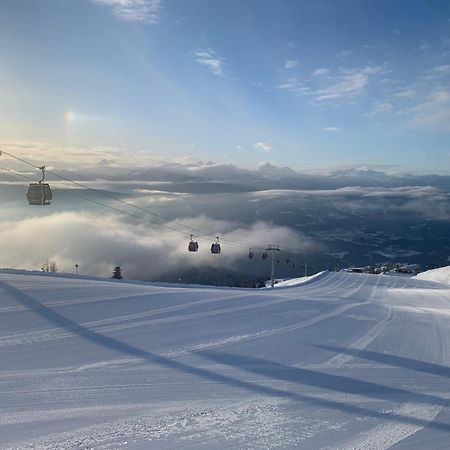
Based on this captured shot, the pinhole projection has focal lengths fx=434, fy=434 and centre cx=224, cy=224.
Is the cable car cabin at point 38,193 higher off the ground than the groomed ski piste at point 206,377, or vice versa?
the cable car cabin at point 38,193

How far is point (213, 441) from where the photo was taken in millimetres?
3932

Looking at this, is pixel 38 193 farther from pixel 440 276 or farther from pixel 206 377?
pixel 440 276

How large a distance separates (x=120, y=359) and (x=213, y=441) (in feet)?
8.25

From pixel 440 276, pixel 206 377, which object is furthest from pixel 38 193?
pixel 440 276

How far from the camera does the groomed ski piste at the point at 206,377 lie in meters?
4.10

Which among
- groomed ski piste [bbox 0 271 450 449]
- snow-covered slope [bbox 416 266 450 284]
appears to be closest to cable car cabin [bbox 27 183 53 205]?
groomed ski piste [bbox 0 271 450 449]

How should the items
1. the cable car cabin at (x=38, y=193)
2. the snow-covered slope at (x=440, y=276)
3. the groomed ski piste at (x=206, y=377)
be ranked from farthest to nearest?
the snow-covered slope at (x=440, y=276)
the cable car cabin at (x=38, y=193)
the groomed ski piste at (x=206, y=377)

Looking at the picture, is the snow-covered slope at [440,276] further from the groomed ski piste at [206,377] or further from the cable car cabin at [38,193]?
the groomed ski piste at [206,377]

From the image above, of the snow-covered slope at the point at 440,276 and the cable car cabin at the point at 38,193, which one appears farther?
the snow-covered slope at the point at 440,276

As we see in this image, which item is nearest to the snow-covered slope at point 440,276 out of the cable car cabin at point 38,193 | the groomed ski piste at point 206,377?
the cable car cabin at point 38,193

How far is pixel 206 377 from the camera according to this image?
5590 mm

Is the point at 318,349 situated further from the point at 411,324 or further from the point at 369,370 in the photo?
the point at 411,324

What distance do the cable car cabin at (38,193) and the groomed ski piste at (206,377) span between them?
933 cm

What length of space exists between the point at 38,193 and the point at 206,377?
1529 cm
